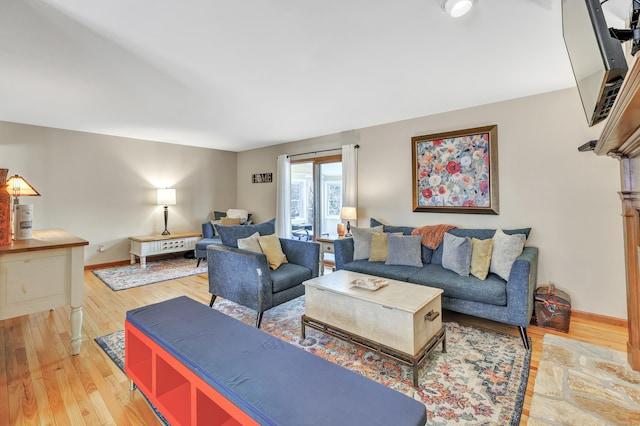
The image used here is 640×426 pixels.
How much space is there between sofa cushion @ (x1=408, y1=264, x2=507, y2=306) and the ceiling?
6.21 feet

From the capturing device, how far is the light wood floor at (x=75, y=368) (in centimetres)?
156

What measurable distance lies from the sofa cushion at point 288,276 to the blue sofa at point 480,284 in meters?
0.61

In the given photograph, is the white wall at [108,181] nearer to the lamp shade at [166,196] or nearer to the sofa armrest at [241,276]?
the lamp shade at [166,196]

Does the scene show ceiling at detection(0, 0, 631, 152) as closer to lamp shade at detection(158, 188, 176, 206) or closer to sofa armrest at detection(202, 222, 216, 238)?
lamp shade at detection(158, 188, 176, 206)

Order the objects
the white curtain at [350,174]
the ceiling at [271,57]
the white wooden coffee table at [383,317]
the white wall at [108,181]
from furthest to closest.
Answer: 1. the white curtain at [350,174]
2. the white wall at [108,181]
3. the white wooden coffee table at [383,317]
4. the ceiling at [271,57]

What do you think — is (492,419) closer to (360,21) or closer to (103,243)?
(360,21)

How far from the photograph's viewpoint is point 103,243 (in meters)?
4.84

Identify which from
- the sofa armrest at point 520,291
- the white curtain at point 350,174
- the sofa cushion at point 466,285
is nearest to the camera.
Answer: the sofa armrest at point 520,291

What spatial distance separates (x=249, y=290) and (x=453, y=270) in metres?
2.03

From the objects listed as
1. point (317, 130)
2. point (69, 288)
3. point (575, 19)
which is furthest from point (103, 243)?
point (575, 19)

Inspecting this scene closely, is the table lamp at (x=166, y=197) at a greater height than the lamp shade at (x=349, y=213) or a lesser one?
greater

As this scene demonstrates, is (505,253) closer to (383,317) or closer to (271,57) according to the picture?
(383,317)

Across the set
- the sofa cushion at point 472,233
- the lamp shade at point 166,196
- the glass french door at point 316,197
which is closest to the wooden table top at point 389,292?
the sofa cushion at point 472,233

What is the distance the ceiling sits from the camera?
5.63ft
